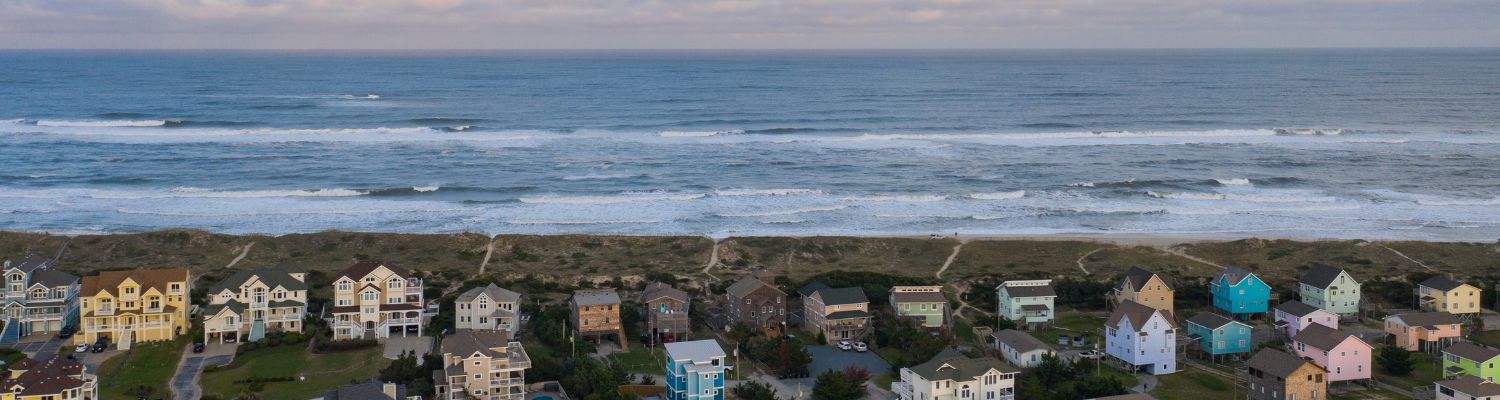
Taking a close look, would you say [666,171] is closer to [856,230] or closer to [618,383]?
[856,230]

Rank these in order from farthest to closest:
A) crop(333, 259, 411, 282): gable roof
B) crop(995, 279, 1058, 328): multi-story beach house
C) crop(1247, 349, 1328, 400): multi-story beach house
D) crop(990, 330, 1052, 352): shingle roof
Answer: crop(995, 279, 1058, 328): multi-story beach house
crop(333, 259, 411, 282): gable roof
crop(990, 330, 1052, 352): shingle roof
crop(1247, 349, 1328, 400): multi-story beach house

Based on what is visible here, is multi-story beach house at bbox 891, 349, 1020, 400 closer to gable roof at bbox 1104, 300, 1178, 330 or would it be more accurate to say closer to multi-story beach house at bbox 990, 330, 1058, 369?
multi-story beach house at bbox 990, 330, 1058, 369

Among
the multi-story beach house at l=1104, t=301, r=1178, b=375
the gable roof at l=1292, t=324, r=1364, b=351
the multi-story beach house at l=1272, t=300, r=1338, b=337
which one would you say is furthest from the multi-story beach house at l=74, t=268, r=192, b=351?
the multi-story beach house at l=1272, t=300, r=1338, b=337

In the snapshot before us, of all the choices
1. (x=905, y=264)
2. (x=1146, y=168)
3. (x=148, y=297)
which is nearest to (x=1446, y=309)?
(x=905, y=264)

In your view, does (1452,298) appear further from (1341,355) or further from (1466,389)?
(1466,389)

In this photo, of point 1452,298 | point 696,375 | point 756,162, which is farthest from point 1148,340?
point 756,162

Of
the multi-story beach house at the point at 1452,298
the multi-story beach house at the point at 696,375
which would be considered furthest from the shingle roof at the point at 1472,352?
the multi-story beach house at the point at 696,375

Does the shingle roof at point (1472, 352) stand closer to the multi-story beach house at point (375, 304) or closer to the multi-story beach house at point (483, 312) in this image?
the multi-story beach house at point (483, 312)
